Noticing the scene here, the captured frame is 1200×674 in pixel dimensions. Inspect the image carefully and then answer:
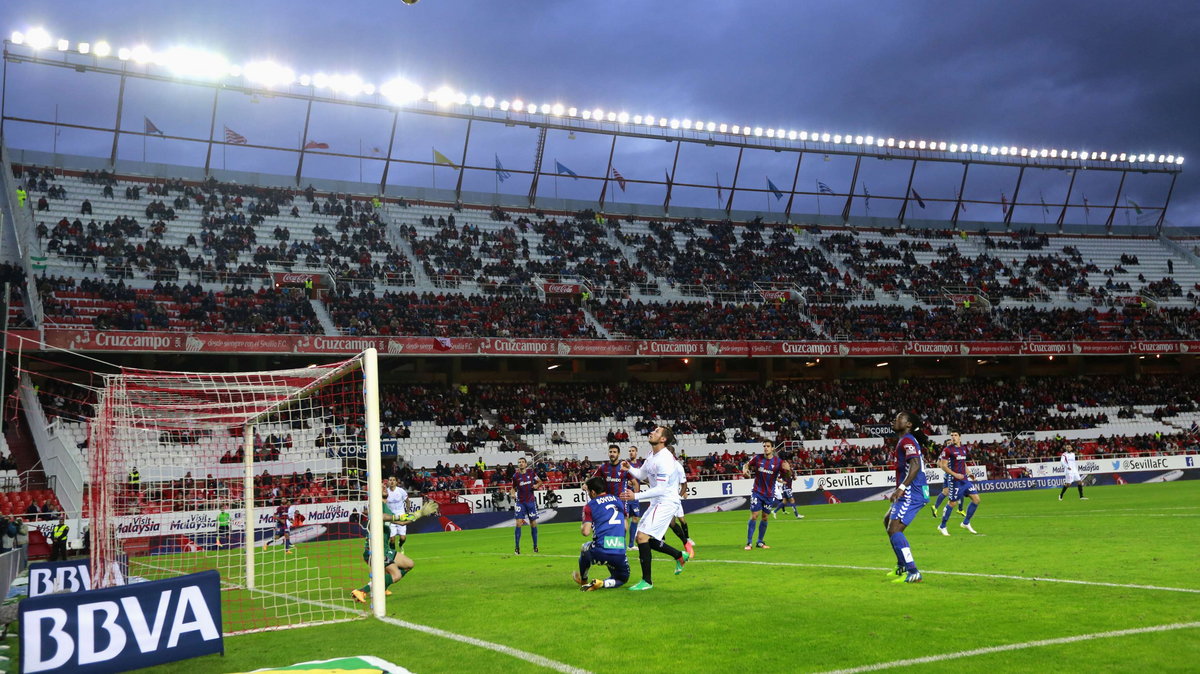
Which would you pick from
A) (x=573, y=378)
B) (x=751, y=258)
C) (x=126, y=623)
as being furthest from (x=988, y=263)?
(x=126, y=623)

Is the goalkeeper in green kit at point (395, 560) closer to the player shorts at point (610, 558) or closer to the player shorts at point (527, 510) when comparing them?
the player shorts at point (610, 558)

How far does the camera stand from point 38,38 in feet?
128

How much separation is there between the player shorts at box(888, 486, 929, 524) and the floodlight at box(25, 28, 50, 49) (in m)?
43.0

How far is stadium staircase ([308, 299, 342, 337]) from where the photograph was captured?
39906mm

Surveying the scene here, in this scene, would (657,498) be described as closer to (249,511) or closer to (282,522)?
(249,511)

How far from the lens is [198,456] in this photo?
2638 cm

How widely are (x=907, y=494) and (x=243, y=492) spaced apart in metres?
14.4

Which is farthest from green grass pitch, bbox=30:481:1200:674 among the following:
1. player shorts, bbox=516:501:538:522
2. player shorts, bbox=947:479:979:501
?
player shorts, bbox=516:501:538:522

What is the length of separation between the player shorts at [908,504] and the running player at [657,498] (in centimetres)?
286

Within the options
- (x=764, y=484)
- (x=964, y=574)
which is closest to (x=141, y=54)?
(x=764, y=484)

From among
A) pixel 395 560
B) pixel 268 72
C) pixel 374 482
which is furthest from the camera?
pixel 268 72

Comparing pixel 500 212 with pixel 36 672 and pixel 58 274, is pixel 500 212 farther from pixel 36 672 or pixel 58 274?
pixel 36 672

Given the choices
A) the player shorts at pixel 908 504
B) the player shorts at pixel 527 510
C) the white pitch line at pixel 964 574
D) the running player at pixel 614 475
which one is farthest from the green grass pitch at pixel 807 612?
the player shorts at pixel 527 510

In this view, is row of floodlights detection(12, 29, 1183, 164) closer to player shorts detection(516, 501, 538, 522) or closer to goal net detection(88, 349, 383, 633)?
goal net detection(88, 349, 383, 633)
